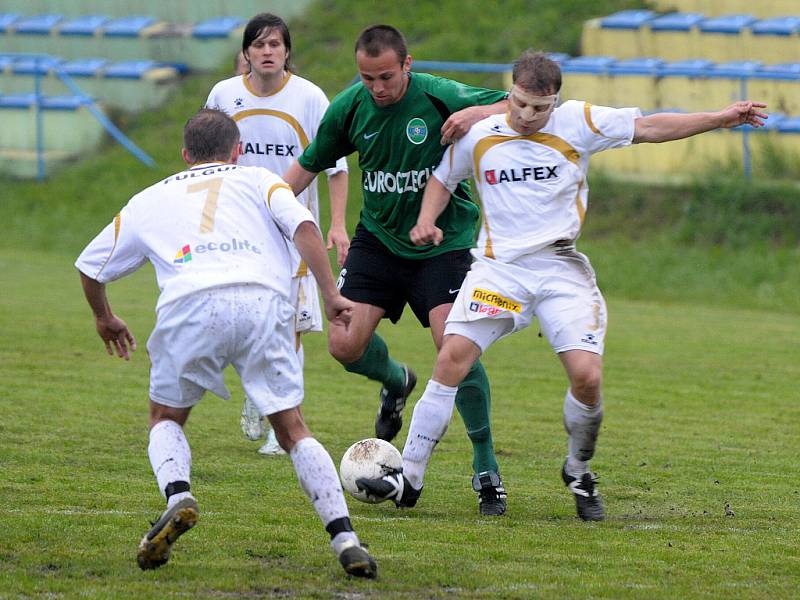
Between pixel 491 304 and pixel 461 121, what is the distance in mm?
901

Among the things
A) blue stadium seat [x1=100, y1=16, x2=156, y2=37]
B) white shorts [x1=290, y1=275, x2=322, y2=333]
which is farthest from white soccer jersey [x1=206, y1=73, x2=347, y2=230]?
blue stadium seat [x1=100, y1=16, x2=156, y2=37]

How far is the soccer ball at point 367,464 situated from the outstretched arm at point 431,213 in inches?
39.1

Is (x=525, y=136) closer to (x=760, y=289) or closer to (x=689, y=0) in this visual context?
(x=760, y=289)

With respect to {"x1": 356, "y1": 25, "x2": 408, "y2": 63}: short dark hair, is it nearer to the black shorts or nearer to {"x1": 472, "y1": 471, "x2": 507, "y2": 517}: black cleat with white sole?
the black shorts

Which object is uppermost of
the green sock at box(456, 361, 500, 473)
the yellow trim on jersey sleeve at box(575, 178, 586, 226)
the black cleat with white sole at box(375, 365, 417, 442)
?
the yellow trim on jersey sleeve at box(575, 178, 586, 226)

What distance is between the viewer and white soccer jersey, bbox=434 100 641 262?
6.07 m

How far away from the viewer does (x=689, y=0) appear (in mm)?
22562

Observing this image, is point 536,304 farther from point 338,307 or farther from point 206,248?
point 206,248

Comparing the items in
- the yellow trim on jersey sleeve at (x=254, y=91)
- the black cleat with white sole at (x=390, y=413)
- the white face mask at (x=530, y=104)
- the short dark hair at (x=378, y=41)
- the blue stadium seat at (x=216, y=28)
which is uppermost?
the short dark hair at (x=378, y=41)

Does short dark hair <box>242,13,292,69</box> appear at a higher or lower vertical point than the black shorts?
higher

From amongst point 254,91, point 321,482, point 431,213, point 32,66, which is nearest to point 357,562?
point 321,482

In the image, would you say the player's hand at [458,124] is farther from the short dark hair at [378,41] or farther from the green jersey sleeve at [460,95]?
the short dark hair at [378,41]

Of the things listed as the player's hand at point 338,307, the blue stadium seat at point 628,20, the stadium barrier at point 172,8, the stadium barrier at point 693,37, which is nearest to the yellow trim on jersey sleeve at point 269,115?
the player's hand at point 338,307

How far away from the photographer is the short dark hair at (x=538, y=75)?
5.88 meters
